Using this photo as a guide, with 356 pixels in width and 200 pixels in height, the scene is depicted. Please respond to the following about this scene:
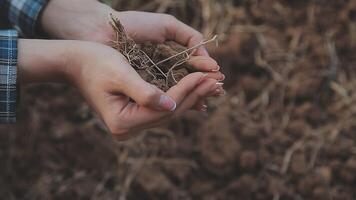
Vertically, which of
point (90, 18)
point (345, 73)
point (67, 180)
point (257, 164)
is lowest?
point (67, 180)

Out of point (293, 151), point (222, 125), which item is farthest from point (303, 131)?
point (222, 125)

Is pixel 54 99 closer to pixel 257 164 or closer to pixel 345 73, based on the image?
pixel 257 164

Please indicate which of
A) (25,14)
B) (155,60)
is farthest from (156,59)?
(25,14)

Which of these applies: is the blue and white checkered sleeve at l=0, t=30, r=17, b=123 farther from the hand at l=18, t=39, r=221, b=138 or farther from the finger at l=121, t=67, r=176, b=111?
the finger at l=121, t=67, r=176, b=111

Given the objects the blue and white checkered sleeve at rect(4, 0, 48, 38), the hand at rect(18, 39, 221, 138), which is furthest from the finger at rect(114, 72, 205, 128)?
the blue and white checkered sleeve at rect(4, 0, 48, 38)

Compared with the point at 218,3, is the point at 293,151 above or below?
below

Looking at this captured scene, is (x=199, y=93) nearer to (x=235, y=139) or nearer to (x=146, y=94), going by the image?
(x=146, y=94)

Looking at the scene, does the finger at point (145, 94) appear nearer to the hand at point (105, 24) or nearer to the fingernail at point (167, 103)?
the fingernail at point (167, 103)
